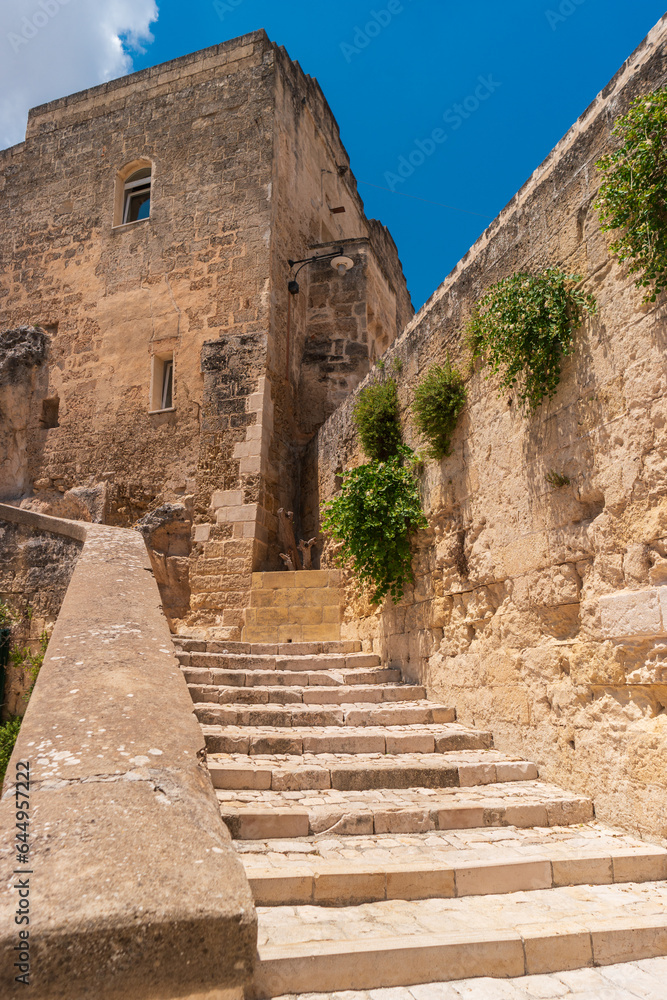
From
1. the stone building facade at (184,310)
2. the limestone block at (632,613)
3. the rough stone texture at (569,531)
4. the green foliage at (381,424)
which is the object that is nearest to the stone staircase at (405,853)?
the rough stone texture at (569,531)

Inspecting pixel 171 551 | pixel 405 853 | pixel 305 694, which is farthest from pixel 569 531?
pixel 171 551

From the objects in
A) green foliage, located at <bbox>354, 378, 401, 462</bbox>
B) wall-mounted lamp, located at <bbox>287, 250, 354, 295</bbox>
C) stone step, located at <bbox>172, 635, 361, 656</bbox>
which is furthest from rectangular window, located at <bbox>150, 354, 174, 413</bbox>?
stone step, located at <bbox>172, 635, 361, 656</bbox>

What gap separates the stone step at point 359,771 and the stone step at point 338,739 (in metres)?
0.07

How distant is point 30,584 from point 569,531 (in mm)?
4027

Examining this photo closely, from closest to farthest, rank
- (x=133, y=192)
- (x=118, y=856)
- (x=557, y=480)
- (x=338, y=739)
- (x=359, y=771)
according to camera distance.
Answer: (x=118, y=856) → (x=359, y=771) → (x=557, y=480) → (x=338, y=739) → (x=133, y=192)

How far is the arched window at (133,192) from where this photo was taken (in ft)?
35.5

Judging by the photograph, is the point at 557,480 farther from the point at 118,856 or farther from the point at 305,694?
the point at 118,856

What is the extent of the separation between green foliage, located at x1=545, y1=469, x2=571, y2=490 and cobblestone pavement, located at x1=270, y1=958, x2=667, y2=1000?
2384 millimetres

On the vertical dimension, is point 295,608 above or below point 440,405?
below

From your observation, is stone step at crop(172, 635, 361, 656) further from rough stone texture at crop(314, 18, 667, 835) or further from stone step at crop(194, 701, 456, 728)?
stone step at crop(194, 701, 456, 728)

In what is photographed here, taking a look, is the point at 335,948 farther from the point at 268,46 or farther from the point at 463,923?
the point at 268,46

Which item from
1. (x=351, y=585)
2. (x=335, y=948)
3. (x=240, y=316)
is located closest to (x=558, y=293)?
(x=335, y=948)

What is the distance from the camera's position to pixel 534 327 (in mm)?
4094

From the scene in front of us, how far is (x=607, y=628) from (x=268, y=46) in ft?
33.2
